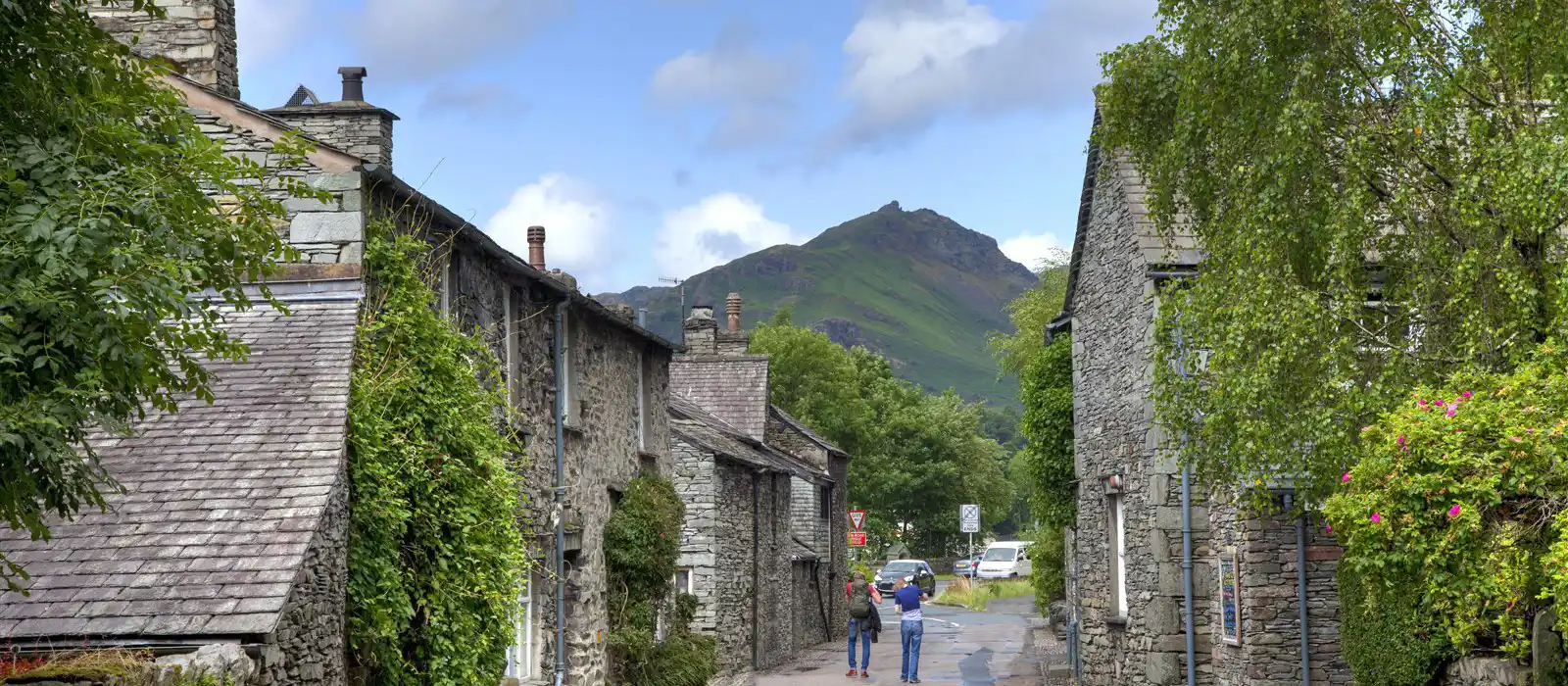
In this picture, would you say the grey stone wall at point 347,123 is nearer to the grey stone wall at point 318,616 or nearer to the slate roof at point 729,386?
the grey stone wall at point 318,616

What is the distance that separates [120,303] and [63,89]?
3.58ft

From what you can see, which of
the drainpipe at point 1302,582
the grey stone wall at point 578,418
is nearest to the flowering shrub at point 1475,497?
the drainpipe at point 1302,582

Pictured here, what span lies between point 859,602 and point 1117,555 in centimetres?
539

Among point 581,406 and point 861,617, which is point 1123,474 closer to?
point 861,617

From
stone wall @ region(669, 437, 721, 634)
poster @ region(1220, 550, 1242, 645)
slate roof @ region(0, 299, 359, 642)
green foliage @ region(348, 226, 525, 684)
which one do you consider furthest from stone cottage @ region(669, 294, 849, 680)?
slate roof @ region(0, 299, 359, 642)

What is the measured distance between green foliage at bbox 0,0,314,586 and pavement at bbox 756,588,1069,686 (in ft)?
59.5

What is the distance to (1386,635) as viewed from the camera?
1384 cm

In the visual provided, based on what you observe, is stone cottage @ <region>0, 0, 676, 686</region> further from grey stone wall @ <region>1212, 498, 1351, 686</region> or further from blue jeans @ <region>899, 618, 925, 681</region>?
grey stone wall @ <region>1212, 498, 1351, 686</region>

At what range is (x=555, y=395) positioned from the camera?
1803 centimetres

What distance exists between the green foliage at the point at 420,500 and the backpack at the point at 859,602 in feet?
39.5

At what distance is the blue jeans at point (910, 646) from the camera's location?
76.5 ft

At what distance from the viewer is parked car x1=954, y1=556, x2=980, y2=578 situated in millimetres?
64125

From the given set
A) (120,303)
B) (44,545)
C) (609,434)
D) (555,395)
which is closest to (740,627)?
(609,434)

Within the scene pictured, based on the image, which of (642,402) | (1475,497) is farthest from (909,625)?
(1475,497)
